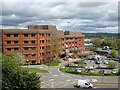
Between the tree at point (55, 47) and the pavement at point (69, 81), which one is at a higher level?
the tree at point (55, 47)

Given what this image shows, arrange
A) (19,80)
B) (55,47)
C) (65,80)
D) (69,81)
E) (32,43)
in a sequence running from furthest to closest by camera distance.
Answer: (55,47), (32,43), (65,80), (69,81), (19,80)

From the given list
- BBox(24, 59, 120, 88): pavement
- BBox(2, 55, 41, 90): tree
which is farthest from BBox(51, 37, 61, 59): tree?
BBox(2, 55, 41, 90): tree

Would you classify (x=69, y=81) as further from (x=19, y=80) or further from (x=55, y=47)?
(x=55, y=47)

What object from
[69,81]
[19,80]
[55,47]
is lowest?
[69,81]

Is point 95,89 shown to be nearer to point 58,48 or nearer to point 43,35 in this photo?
point 43,35

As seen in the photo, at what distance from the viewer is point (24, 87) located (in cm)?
2288

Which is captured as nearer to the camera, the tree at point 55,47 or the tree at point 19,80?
the tree at point 19,80

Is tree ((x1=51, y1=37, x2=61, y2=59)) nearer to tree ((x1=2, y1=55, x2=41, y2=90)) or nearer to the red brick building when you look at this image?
the red brick building

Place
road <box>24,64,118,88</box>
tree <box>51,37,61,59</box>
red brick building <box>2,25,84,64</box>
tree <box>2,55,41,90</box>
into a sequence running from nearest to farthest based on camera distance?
1. tree <box>2,55,41,90</box>
2. road <box>24,64,118,88</box>
3. red brick building <box>2,25,84,64</box>
4. tree <box>51,37,61,59</box>

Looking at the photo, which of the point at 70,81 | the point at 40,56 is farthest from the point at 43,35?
the point at 70,81

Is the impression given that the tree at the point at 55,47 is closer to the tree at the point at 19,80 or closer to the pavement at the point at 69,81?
the pavement at the point at 69,81

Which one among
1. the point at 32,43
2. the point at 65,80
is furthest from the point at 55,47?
the point at 65,80

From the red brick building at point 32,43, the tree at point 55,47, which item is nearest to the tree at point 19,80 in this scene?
the red brick building at point 32,43

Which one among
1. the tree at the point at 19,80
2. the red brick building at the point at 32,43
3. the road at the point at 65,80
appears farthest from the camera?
the red brick building at the point at 32,43
